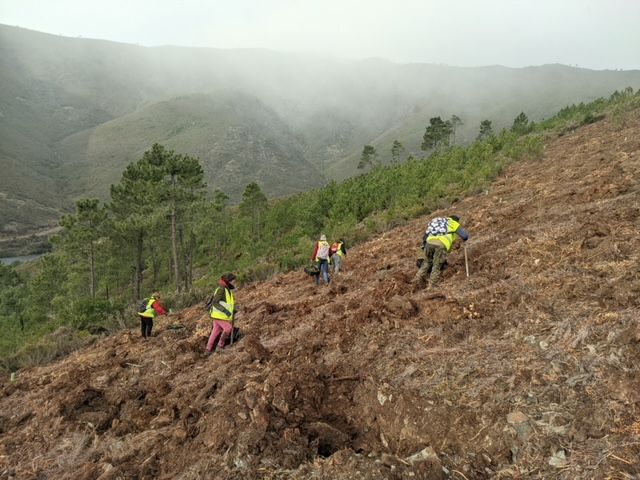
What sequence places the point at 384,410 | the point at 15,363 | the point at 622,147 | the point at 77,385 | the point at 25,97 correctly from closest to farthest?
1. the point at 384,410
2. the point at 77,385
3. the point at 15,363
4. the point at 622,147
5. the point at 25,97

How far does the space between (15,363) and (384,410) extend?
1173 cm

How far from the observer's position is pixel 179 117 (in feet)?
494

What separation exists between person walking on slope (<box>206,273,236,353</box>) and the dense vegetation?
7672 mm

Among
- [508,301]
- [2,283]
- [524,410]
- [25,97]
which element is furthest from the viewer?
[25,97]

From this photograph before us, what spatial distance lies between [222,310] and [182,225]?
21.4 m

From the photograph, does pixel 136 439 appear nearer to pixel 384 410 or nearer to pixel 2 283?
pixel 384 410

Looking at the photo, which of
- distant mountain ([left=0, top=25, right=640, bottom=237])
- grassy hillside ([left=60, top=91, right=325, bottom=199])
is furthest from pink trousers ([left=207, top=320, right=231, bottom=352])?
grassy hillside ([left=60, top=91, right=325, bottom=199])

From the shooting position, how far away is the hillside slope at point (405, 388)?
3.61 metres

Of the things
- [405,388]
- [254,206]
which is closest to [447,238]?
[405,388]

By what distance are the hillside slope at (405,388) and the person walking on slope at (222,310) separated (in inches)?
15.0

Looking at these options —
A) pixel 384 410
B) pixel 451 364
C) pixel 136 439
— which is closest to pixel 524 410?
pixel 451 364

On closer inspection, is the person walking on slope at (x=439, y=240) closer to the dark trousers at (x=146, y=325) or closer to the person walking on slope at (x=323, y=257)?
the person walking on slope at (x=323, y=257)

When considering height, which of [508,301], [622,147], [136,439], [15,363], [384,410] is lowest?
[15,363]

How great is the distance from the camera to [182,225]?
27531 millimetres
